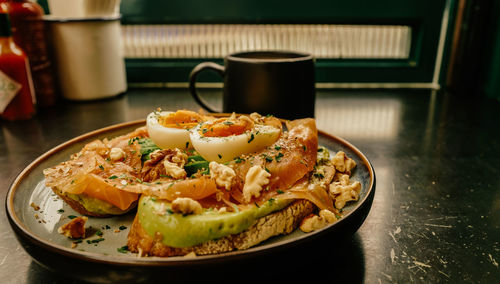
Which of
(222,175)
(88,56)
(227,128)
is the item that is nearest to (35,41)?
(88,56)

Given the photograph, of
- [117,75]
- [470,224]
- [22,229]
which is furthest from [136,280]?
[117,75]

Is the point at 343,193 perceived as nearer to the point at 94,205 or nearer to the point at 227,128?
the point at 227,128

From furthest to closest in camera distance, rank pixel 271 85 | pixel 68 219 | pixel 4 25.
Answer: pixel 4 25 < pixel 271 85 < pixel 68 219

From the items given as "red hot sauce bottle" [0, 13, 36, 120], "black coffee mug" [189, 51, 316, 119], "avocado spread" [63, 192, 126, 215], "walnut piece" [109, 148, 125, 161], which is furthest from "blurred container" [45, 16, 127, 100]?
"avocado spread" [63, 192, 126, 215]

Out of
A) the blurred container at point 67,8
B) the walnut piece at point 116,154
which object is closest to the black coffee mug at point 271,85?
the walnut piece at point 116,154

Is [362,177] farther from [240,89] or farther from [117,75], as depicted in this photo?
[117,75]
